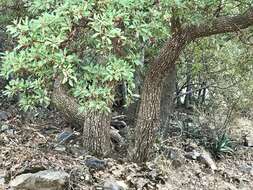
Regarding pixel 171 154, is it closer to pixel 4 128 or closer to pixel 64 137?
pixel 64 137

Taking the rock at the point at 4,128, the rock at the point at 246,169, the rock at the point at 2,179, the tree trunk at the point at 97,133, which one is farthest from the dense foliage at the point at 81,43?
the rock at the point at 246,169

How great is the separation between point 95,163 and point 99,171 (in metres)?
0.14

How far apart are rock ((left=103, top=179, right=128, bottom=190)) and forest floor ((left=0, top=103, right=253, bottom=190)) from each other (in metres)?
0.05

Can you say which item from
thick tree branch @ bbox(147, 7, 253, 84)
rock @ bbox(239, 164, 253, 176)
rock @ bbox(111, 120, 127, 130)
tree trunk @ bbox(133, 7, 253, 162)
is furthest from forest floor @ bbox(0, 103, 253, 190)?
thick tree branch @ bbox(147, 7, 253, 84)

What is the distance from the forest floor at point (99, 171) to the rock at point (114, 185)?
0.15 ft

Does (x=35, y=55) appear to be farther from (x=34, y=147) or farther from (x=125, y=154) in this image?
(x=125, y=154)

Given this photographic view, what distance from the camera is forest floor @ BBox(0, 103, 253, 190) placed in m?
6.32

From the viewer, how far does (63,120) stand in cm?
834

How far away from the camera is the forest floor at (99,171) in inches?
249

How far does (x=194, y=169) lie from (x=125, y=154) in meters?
1.42

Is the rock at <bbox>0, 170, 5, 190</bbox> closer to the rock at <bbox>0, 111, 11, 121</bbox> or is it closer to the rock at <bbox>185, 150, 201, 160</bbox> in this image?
the rock at <bbox>0, 111, 11, 121</bbox>

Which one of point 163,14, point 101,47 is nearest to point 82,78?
point 101,47

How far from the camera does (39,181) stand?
18.9ft

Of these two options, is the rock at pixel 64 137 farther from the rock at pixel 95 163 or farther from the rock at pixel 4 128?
the rock at pixel 4 128
